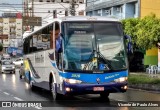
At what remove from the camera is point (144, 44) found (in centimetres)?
3916

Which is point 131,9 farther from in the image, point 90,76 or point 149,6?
point 90,76

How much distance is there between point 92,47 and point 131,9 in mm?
35908

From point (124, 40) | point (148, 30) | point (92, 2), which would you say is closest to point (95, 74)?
point (124, 40)

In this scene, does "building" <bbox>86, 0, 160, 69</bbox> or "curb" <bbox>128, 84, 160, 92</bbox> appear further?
"building" <bbox>86, 0, 160, 69</bbox>

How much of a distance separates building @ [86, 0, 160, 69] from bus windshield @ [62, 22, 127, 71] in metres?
30.5

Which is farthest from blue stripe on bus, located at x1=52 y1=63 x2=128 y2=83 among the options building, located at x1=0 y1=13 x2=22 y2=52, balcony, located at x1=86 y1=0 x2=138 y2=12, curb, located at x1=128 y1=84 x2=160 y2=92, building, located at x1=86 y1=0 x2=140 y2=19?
building, located at x1=0 y1=13 x2=22 y2=52

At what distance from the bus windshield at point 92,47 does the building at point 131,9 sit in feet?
100

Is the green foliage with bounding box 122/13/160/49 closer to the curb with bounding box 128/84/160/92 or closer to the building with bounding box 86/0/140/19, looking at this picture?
the building with bounding box 86/0/140/19

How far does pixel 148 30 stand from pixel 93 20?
2199 cm

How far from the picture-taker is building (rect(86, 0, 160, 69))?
157ft

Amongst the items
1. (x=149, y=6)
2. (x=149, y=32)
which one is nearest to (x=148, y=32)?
(x=149, y=32)

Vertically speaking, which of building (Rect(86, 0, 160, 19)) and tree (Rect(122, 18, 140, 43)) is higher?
building (Rect(86, 0, 160, 19))

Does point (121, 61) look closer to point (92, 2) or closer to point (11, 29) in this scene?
point (92, 2)

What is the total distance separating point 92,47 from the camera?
54.6ft
